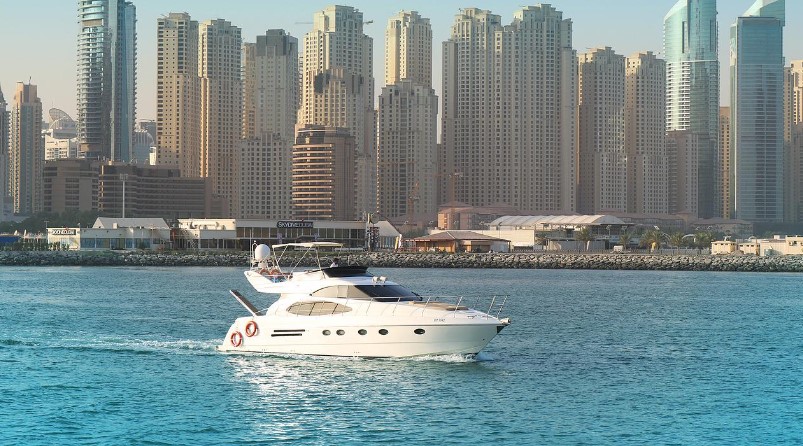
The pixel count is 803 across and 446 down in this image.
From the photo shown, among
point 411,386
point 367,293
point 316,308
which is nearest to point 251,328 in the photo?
point 316,308

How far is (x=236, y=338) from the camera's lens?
164 ft

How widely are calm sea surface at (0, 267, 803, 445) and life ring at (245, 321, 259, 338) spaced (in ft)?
3.05

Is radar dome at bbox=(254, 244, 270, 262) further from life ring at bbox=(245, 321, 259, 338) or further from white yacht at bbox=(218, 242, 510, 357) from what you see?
life ring at bbox=(245, 321, 259, 338)

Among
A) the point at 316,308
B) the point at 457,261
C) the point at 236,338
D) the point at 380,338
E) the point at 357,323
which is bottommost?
the point at 457,261

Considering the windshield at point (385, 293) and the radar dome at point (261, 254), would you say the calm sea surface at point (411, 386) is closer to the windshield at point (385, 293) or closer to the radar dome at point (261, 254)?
the windshield at point (385, 293)

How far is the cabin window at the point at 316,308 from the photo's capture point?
47.2 meters

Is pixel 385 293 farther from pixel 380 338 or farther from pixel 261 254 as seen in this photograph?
pixel 261 254

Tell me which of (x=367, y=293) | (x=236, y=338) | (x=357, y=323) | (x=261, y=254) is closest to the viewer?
(x=357, y=323)

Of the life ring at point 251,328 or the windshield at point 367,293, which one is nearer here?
the windshield at point 367,293

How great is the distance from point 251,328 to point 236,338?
42.7 inches

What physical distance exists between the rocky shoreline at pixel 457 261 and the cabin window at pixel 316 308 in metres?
106

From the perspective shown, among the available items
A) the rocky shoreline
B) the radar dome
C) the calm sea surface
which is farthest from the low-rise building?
the radar dome

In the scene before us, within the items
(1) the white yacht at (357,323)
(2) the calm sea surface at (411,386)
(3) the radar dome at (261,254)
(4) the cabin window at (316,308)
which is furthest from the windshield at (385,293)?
(3) the radar dome at (261,254)

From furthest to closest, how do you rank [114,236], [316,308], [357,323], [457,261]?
1. [114,236]
2. [457,261]
3. [316,308]
4. [357,323]
